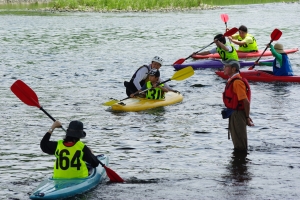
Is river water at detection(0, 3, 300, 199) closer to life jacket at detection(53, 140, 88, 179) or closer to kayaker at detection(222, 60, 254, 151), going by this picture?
life jacket at detection(53, 140, 88, 179)

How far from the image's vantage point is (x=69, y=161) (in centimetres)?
848

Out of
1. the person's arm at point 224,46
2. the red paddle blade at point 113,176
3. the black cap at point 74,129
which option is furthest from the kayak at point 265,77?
the black cap at point 74,129

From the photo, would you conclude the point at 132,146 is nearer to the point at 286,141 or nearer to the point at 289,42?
the point at 286,141

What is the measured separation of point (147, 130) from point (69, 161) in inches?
181

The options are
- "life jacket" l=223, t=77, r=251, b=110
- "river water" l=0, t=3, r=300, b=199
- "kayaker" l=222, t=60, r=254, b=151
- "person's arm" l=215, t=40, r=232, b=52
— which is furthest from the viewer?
"person's arm" l=215, t=40, r=232, b=52

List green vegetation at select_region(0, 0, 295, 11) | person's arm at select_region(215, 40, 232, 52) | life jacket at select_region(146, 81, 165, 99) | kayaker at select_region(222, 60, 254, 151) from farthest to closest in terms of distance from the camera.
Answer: green vegetation at select_region(0, 0, 295, 11), person's arm at select_region(215, 40, 232, 52), life jacket at select_region(146, 81, 165, 99), kayaker at select_region(222, 60, 254, 151)

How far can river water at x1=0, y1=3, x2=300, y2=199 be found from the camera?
373 inches

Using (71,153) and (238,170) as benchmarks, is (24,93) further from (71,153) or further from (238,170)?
(238,170)

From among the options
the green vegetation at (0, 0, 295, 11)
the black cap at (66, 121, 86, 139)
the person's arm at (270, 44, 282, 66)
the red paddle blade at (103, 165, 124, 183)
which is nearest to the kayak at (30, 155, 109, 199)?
the red paddle blade at (103, 165, 124, 183)

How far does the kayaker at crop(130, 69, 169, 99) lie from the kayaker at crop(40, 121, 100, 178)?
585 cm

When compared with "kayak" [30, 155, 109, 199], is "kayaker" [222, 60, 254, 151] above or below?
above

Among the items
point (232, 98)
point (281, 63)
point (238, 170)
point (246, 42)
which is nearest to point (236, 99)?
point (232, 98)

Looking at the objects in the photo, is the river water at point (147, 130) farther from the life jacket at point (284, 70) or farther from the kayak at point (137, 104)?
the life jacket at point (284, 70)

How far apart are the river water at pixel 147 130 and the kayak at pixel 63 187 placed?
135 millimetres
